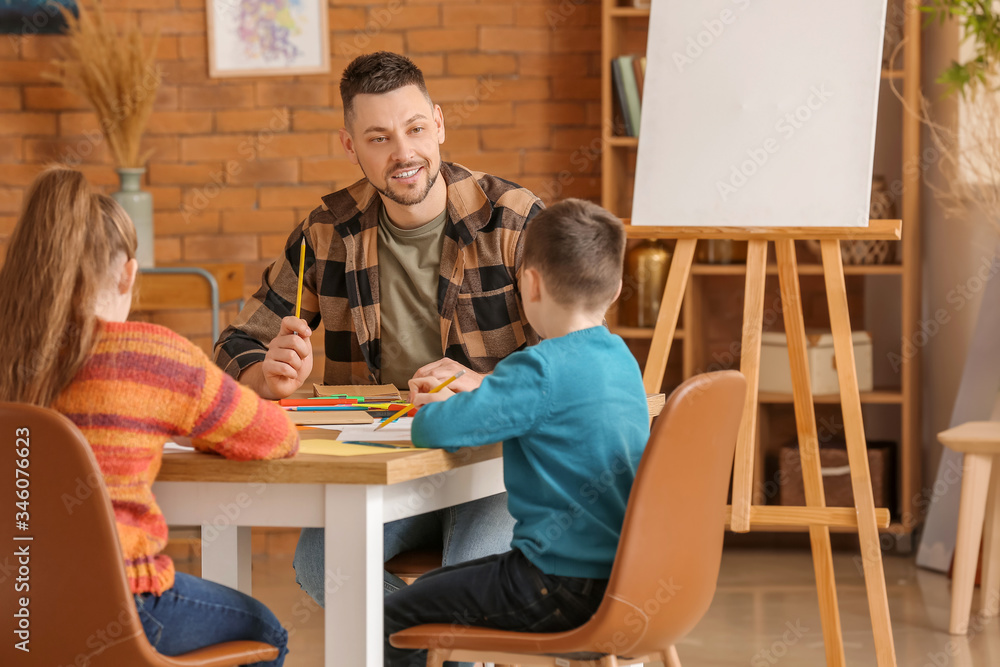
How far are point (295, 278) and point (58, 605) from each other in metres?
1.05

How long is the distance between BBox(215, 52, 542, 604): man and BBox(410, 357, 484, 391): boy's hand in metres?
0.24

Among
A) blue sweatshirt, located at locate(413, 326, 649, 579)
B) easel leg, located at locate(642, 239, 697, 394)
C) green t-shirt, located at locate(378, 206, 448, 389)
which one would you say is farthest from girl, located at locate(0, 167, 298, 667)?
easel leg, located at locate(642, 239, 697, 394)

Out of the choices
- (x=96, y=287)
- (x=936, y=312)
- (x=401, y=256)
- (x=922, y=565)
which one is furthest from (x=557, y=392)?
(x=936, y=312)

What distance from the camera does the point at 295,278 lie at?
7.02 feet

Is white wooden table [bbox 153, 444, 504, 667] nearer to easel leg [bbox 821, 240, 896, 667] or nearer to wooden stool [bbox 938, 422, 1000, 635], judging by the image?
easel leg [bbox 821, 240, 896, 667]

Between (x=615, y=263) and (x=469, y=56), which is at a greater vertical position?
(x=469, y=56)

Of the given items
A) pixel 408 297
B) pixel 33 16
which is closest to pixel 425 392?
pixel 408 297

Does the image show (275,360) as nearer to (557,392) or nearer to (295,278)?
(295,278)

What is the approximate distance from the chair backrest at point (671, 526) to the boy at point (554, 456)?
2.7 inches

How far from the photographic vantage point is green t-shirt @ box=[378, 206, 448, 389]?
2066 mm

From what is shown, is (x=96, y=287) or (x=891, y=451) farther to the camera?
(x=891, y=451)

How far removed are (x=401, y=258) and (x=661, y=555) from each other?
3.14 ft

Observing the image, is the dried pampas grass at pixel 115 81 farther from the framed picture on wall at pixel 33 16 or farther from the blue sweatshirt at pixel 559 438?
the blue sweatshirt at pixel 559 438

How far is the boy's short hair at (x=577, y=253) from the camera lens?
1443 millimetres
